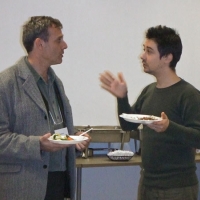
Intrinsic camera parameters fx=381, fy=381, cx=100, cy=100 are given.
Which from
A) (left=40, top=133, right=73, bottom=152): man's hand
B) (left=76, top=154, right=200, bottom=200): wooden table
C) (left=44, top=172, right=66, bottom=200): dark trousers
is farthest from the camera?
(left=76, top=154, right=200, bottom=200): wooden table

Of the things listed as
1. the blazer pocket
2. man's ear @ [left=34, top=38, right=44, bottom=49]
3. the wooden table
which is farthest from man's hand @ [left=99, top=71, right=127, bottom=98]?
the wooden table

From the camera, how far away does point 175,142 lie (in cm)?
189

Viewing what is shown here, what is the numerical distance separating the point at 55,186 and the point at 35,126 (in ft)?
1.06

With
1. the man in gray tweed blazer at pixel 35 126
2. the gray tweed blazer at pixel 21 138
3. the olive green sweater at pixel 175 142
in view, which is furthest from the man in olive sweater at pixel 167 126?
the gray tweed blazer at pixel 21 138

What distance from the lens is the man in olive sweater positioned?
184 cm

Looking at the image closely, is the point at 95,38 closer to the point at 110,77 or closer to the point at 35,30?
the point at 110,77

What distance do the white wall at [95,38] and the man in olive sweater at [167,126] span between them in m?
1.17

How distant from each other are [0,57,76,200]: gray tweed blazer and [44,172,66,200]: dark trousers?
85 millimetres

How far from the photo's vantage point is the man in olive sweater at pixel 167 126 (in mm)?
1842

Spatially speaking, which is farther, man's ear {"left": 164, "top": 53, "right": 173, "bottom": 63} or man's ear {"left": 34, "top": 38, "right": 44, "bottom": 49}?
man's ear {"left": 164, "top": 53, "right": 173, "bottom": 63}

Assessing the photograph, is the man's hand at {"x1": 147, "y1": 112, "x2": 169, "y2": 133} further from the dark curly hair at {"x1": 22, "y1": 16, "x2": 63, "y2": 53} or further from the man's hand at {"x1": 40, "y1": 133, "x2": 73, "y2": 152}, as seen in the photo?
the dark curly hair at {"x1": 22, "y1": 16, "x2": 63, "y2": 53}

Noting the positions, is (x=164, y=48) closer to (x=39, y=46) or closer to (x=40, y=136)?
(x=39, y=46)

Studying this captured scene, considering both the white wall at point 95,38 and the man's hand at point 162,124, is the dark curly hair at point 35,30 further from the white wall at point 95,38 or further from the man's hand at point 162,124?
the white wall at point 95,38

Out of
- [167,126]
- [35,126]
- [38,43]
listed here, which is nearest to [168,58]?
[167,126]
